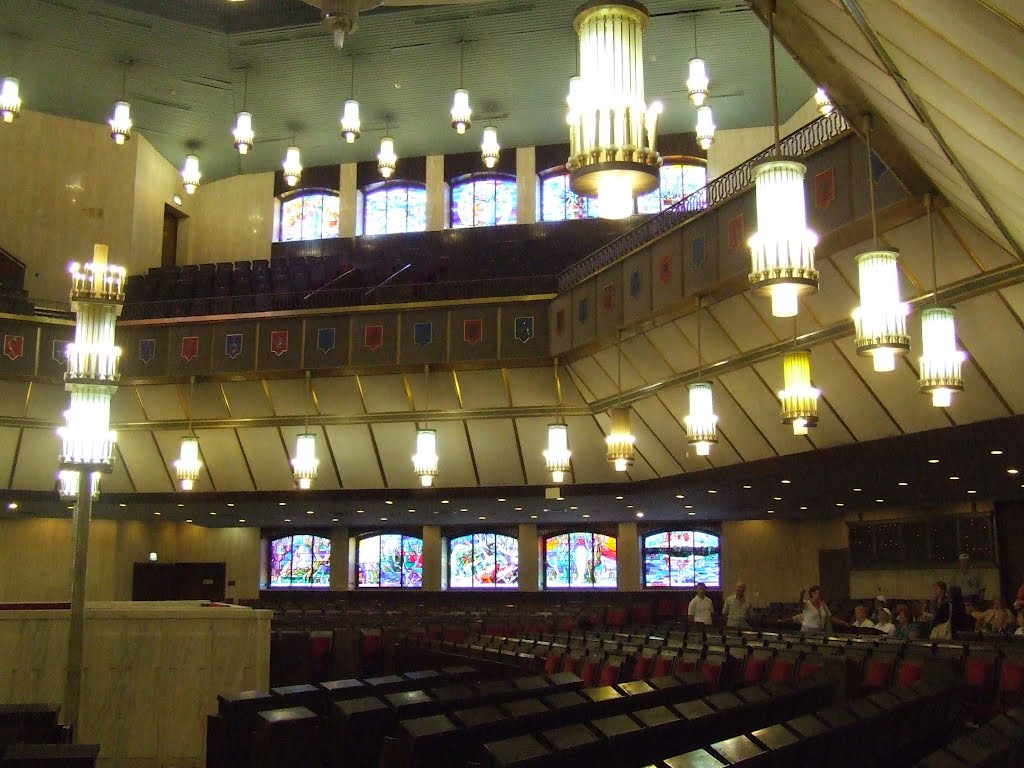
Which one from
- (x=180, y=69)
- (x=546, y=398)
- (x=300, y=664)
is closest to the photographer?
(x=300, y=664)

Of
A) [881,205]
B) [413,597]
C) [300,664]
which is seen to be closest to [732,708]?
[881,205]

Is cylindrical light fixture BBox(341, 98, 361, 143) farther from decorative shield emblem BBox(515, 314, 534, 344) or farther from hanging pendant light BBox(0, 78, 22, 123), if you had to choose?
hanging pendant light BBox(0, 78, 22, 123)

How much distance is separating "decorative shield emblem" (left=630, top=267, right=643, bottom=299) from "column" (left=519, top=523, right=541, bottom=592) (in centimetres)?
1335

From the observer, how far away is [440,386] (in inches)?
762

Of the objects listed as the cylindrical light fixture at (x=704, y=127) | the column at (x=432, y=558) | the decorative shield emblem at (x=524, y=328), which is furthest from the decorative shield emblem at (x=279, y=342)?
the column at (x=432, y=558)

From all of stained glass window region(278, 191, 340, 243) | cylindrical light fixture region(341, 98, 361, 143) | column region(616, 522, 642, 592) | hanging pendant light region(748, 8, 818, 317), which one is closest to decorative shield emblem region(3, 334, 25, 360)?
cylindrical light fixture region(341, 98, 361, 143)

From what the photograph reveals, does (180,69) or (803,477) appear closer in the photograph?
(803,477)

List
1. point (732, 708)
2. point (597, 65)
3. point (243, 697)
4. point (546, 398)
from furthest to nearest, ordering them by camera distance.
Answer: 1. point (546, 398)
2. point (243, 697)
3. point (732, 708)
4. point (597, 65)

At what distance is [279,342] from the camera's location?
1966cm

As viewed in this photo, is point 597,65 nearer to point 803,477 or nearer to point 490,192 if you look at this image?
point 803,477

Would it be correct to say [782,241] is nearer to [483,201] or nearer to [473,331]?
[473,331]

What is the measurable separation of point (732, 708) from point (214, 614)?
570 centimetres

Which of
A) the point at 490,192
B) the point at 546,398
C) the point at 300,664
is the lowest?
the point at 300,664

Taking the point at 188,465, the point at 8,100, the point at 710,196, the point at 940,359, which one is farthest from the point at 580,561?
the point at 940,359
